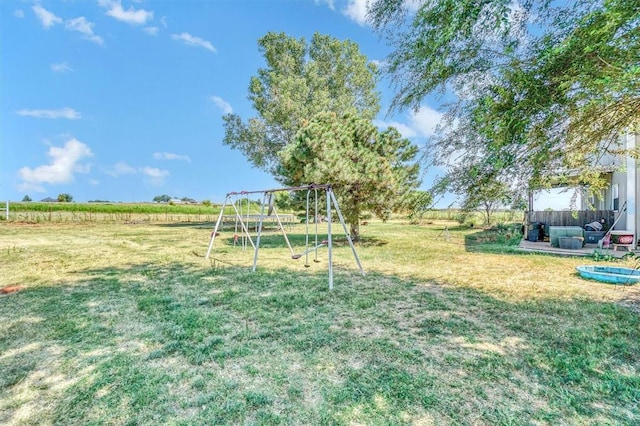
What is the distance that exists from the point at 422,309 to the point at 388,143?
7113 mm

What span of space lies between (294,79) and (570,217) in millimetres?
13747

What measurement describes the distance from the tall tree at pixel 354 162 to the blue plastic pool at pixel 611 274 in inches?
180

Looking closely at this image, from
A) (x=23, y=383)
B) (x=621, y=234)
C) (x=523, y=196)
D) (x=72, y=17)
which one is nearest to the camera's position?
(x=23, y=383)

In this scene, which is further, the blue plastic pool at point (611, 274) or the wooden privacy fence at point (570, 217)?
the wooden privacy fence at point (570, 217)

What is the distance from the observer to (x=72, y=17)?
1197 centimetres

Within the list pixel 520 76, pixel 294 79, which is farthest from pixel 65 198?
pixel 520 76

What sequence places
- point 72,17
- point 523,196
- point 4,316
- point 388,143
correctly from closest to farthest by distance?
point 523,196 < point 4,316 < point 388,143 < point 72,17

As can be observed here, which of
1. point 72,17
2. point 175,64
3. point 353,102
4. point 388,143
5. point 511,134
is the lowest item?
point 511,134

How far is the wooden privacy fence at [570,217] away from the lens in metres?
9.75

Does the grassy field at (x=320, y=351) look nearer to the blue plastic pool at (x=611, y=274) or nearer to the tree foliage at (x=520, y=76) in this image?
the blue plastic pool at (x=611, y=274)

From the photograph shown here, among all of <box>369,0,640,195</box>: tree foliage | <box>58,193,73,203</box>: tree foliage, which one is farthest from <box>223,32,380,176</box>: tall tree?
<box>58,193,73,203</box>: tree foliage

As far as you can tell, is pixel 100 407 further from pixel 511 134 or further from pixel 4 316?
pixel 511 134

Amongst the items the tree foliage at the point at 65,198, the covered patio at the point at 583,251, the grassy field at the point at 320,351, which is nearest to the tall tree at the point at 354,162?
the covered patio at the point at 583,251

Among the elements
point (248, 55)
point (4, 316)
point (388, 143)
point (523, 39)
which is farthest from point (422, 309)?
point (248, 55)
